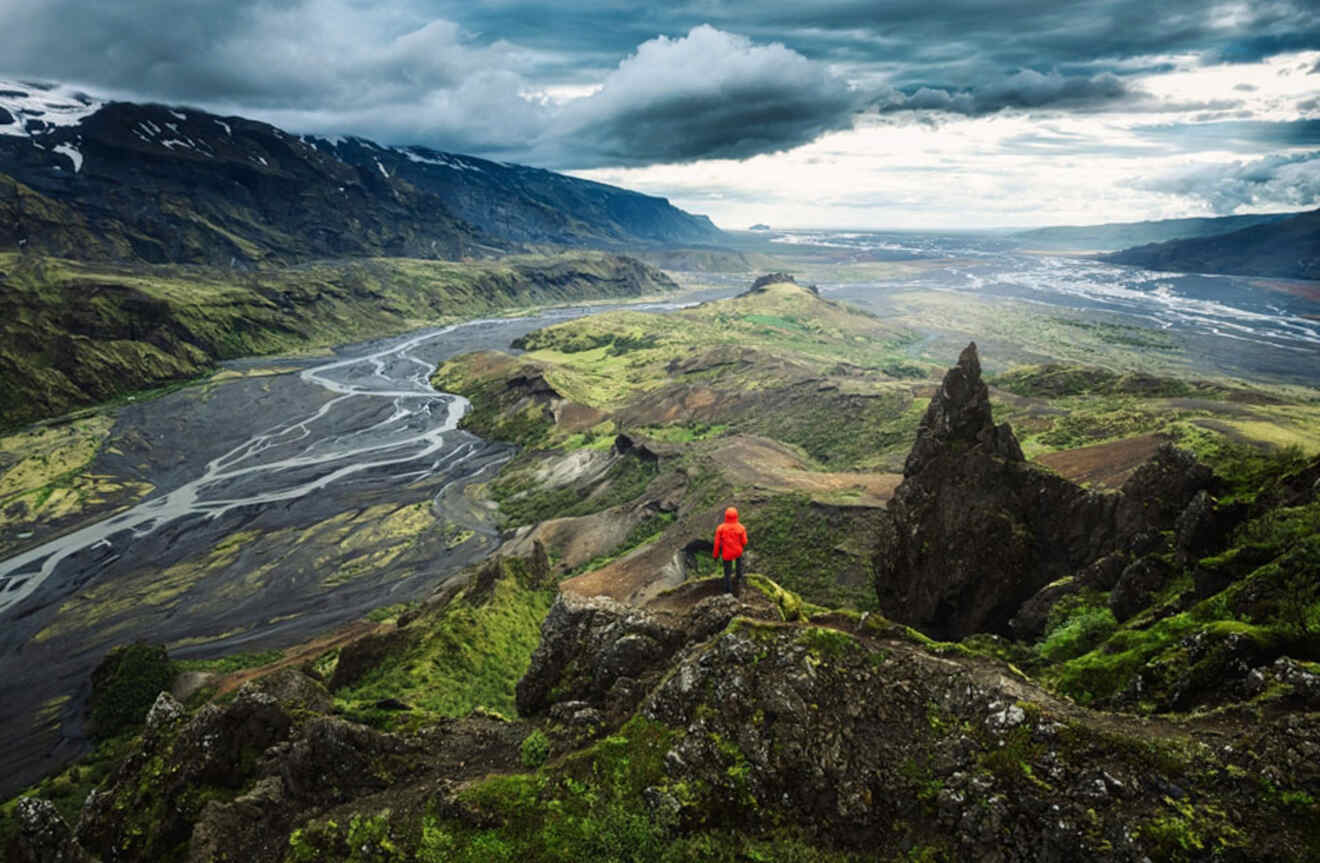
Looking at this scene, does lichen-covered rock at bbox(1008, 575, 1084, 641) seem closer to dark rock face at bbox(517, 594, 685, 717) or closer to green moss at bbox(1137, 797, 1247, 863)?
dark rock face at bbox(517, 594, 685, 717)

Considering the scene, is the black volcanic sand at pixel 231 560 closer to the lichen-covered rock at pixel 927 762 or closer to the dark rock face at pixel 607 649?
the dark rock face at pixel 607 649

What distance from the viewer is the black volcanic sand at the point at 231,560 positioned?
179 ft

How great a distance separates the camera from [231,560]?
74000 millimetres

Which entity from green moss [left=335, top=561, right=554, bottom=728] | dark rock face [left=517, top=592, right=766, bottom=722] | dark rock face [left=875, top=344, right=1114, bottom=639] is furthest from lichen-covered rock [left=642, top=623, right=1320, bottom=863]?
green moss [left=335, top=561, right=554, bottom=728]

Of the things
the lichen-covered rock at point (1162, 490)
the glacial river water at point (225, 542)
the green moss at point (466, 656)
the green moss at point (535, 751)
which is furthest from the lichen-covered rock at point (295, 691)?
the glacial river water at point (225, 542)

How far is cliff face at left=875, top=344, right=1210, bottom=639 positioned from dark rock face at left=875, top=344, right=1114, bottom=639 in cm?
5

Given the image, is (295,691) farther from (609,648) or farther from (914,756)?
(914,756)

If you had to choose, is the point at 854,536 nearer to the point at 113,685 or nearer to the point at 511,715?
the point at 511,715

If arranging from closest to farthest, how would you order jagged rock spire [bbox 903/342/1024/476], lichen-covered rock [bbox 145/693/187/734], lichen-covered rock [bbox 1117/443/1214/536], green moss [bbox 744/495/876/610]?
lichen-covered rock [bbox 145/693/187/734], lichen-covered rock [bbox 1117/443/1214/536], jagged rock spire [bbox 903/342/1024/476], green moss [bbox 744/495/876/610]

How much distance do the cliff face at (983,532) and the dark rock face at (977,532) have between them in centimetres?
5

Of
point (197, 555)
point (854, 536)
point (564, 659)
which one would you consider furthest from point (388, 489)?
point (564, 659)

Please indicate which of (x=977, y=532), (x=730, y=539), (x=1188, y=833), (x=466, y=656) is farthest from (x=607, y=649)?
(x=466, y=656)

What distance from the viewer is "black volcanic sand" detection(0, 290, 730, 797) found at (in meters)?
54.7

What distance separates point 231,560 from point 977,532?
78.2 meters
